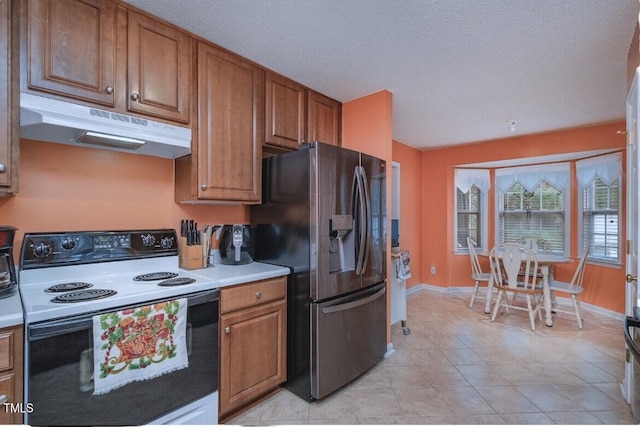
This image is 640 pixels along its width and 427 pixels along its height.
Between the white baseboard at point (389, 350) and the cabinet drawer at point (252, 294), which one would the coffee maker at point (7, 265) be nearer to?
the cabinet drawer at point (252, 294)

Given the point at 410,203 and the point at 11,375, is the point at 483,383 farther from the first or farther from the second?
the point at 410,203

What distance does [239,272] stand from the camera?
193 centimetres

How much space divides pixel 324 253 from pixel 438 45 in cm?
152

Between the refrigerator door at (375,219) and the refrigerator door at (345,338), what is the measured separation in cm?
13

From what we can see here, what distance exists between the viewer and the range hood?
1.37 m

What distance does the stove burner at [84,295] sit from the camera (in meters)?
1.30

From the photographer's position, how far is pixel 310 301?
196 cm

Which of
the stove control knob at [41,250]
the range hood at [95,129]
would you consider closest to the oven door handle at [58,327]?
the stove control knob at [41,250]

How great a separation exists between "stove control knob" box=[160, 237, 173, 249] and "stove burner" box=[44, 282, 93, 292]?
472mm

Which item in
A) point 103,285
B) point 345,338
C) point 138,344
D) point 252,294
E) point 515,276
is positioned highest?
point 103,285

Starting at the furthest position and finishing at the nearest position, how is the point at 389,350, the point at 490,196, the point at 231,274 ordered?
the point at 490,196 → the point at 389,350 → the point at 231,274

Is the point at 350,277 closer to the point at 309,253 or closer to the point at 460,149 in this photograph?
the point at 309,253

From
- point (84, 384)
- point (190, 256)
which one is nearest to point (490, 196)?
point (190, 256)

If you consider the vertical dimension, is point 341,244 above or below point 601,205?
below
